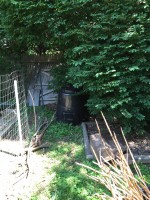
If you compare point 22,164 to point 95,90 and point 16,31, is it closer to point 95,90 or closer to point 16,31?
point 95,90

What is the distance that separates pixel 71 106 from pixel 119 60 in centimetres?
180

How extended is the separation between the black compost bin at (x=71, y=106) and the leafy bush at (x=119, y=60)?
940 mm

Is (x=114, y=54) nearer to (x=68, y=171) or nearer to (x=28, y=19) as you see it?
(x=68, y=171)

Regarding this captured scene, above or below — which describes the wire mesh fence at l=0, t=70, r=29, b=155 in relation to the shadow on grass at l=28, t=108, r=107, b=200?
above

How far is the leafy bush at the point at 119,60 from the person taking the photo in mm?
3641

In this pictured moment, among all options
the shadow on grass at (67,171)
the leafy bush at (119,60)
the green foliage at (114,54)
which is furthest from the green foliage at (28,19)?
the shadow on grass at (67,171)

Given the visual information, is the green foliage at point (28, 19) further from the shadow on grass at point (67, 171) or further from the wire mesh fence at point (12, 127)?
the shadow on grass at point (67, 171)

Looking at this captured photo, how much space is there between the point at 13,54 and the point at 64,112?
2.83 metres

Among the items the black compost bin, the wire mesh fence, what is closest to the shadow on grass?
the black compost bin

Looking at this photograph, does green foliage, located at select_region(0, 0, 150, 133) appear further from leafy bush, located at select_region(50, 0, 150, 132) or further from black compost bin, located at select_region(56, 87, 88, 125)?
black compost bin, located at select_region(56, 87, 88, 125)

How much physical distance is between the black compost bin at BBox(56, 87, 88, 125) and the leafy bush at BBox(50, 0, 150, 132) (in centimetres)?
94

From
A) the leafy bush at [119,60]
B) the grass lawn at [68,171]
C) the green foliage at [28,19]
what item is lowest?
the grass lawn at [68,171]

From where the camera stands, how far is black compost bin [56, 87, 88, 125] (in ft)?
16.8

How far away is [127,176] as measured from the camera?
4.43ft
